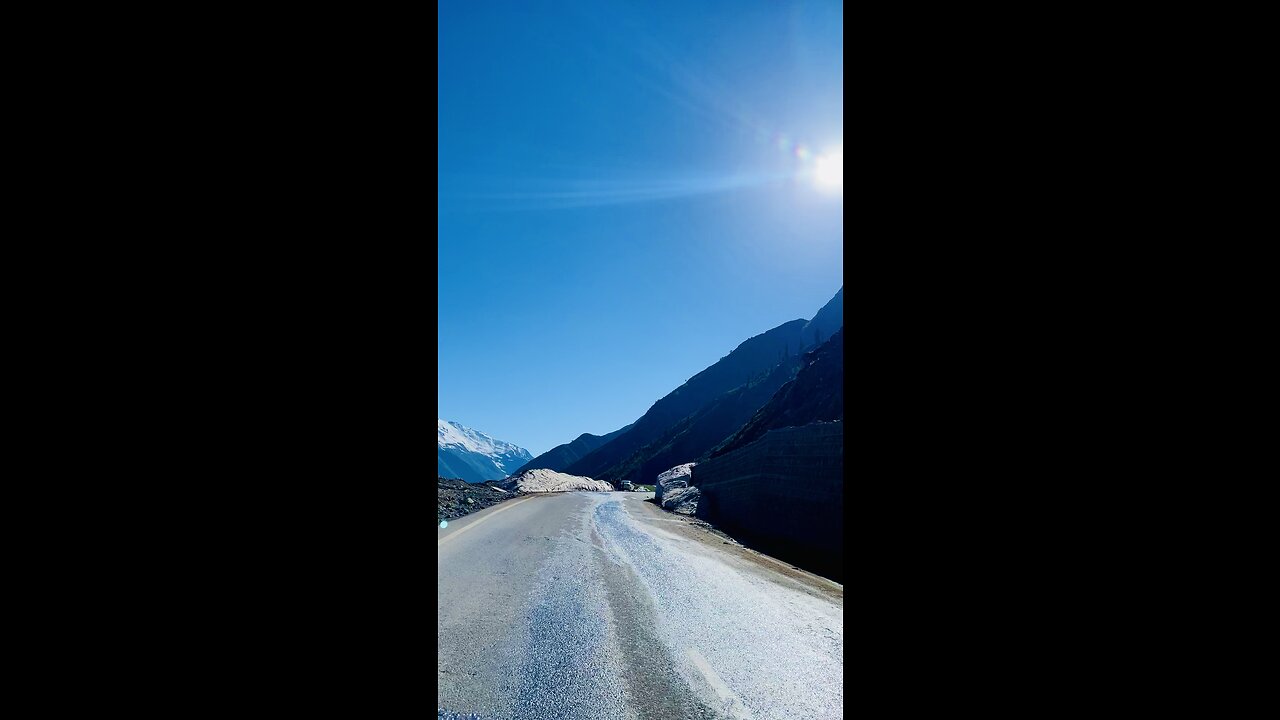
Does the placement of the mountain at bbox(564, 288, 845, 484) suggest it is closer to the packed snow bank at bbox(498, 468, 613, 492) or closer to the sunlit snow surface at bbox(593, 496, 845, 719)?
the packed snow bank at bbox(498, 468, 613, 492)

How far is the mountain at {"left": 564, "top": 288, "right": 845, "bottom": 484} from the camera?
8625 centimetres

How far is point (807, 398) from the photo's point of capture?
1812 inches

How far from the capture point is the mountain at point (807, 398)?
141 feet

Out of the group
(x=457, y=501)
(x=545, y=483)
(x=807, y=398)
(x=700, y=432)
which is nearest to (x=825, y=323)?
(x=700, y=432)

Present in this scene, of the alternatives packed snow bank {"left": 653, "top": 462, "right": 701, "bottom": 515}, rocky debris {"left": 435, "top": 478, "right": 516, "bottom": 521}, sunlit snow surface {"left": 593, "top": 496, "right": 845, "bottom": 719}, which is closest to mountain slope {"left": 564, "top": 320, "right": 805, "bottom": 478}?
packed snow bank {"left": 653, "top": 462, "right": 701, "bottom": 515}

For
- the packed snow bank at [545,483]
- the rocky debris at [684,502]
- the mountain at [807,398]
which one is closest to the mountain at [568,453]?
the mountain at [807,398]

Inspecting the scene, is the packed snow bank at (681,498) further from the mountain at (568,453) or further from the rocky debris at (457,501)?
the mountain at (568,453)

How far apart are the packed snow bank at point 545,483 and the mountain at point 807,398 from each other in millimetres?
19739

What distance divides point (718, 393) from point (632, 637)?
116776 millimetres

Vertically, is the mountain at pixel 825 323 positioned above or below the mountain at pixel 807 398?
above
